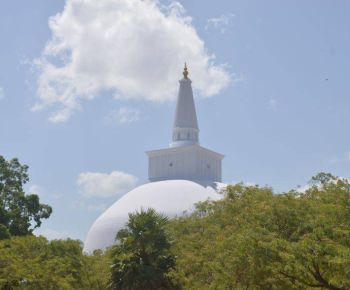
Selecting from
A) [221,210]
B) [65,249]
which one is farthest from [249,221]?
[65,249]

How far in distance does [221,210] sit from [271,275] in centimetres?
1291

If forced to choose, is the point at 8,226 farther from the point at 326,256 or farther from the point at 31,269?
the point at 326,256

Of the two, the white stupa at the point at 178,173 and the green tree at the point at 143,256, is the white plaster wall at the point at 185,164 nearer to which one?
the white stupa at the point at 178,173

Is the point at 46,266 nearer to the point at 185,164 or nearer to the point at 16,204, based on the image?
the point at 16,204

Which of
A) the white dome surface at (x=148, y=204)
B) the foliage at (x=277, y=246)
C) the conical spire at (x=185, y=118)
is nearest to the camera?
the foliage at (x=277, y=246)

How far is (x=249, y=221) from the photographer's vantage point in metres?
24.6

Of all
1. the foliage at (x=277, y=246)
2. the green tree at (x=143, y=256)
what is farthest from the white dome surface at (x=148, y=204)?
the green tree at (x=143, y=256)

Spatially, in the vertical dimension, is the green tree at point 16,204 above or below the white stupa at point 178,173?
below

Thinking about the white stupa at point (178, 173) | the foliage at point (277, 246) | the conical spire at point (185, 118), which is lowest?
the foliage at point (277, 246)

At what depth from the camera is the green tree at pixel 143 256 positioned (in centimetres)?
2730

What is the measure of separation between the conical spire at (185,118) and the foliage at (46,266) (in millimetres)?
39042

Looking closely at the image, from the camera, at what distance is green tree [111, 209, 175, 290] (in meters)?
27.3

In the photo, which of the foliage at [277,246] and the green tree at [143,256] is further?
Result: the green tree at [143,256]

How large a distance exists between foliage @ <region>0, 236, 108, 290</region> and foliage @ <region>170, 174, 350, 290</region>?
5.49 metres
